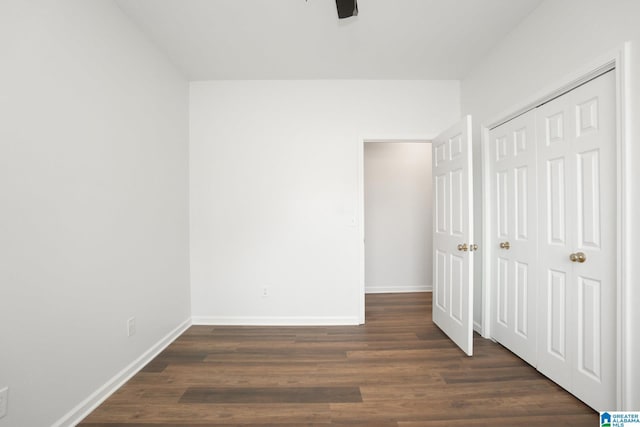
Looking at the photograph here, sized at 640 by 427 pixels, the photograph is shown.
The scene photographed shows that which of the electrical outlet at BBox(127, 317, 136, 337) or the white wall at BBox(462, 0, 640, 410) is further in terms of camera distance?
the electrical outlet at BBox(127, 317, 136, 337)

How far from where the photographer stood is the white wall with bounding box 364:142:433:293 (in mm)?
4254

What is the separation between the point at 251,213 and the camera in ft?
9.68

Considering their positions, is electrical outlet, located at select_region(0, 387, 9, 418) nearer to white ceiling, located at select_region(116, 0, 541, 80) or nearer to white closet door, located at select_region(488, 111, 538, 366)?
white ceiling, located at select_region(116, 0, 541, 80)

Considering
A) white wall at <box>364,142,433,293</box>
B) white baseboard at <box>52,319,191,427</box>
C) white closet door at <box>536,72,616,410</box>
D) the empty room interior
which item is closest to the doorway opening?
white wall at <box>364,142,433,293</box>

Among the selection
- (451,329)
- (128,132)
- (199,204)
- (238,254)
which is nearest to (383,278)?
(451,329)

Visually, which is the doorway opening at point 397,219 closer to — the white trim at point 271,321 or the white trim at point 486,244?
the white trim at point 271,321

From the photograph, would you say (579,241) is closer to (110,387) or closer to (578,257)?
(578,257)

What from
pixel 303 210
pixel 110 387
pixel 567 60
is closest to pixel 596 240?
pixel 567 60

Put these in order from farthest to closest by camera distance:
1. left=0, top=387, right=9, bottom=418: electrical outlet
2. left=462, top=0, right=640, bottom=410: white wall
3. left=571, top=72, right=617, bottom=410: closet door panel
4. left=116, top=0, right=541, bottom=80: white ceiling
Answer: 1. left=116, top=0, right=541, bottom=80: white ceiling
2. left=571, top=72, right=617, bottom=410: closet door panel
3. left=462, top=0, right=640, bottom=410: white wall
4. left=0, top=387, right=9, bottom=418: electrical outlet

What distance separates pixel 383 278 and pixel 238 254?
2.45 m

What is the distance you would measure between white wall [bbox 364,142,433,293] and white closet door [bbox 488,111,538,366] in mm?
1780

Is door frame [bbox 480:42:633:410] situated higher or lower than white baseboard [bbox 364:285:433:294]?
higher

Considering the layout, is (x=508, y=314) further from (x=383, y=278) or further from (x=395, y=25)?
(x=395, y=25)

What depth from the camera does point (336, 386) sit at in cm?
184
